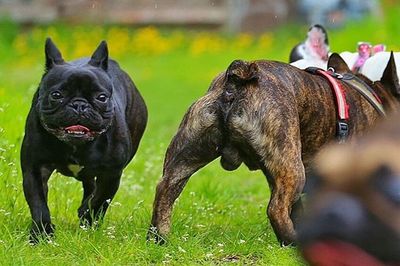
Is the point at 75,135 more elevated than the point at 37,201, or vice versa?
the point at 75,135

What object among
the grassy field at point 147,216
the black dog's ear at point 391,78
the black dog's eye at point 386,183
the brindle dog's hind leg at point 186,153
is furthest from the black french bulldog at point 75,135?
the black dog's eye at point 386,183

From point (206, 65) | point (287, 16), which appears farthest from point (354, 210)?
point (287, 16)

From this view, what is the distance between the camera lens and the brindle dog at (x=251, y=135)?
179 inches

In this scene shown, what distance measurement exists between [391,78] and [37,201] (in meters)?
2.06

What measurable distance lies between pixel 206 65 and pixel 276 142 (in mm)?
11603

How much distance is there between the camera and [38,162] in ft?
16.6

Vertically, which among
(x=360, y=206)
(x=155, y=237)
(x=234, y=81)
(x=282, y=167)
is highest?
(x=360, y=206)

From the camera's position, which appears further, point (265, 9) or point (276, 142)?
point (265, 9)

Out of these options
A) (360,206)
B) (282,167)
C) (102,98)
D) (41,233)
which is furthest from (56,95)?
(360,206)

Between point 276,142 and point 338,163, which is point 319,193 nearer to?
point 338,163

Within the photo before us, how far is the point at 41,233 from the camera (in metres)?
4.93

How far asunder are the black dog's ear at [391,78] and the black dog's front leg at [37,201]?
1968mm

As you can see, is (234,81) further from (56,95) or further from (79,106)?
(56,95)

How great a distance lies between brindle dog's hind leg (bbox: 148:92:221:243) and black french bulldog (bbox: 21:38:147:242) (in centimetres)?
46
